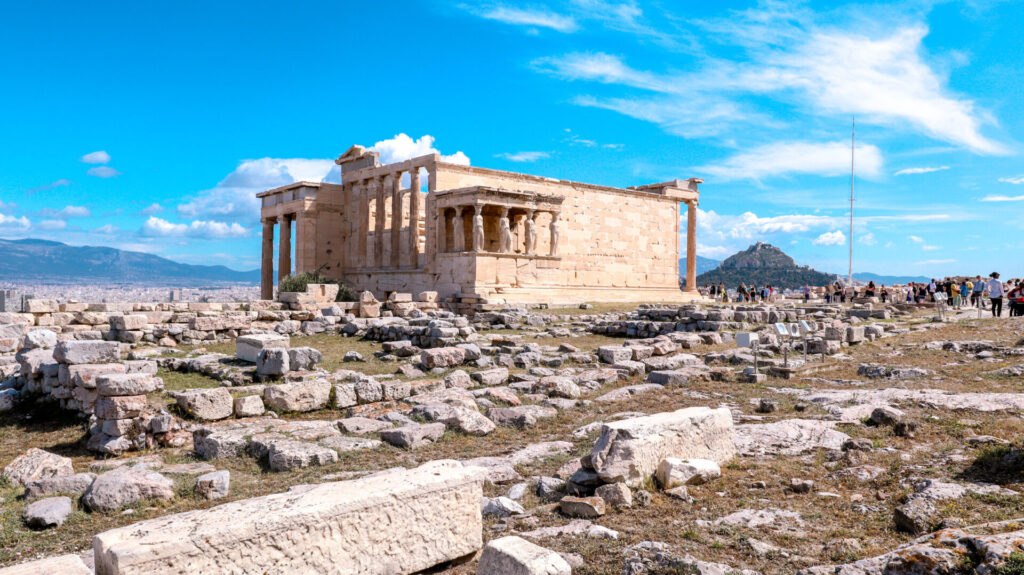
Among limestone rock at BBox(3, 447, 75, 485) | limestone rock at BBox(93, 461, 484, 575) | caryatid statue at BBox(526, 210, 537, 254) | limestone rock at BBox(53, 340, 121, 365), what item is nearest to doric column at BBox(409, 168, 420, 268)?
caryatid statue at BBox(526, 210, 537, 254)

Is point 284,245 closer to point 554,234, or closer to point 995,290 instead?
point 554,234

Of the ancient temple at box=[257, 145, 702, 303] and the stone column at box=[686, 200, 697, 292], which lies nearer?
the ancient temple at box=[257, 145, 702, 303]

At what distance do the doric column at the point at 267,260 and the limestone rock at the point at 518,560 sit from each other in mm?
31900

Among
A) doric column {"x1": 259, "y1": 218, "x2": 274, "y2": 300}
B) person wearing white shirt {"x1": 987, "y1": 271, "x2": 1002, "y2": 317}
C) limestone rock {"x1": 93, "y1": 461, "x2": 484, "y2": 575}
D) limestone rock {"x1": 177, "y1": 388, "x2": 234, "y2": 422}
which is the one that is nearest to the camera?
limestone rock {"x1": 93, "y1": 461, "x2": 484, "y2": 575}

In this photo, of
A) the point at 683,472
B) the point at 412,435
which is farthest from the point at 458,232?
the point at 683,472

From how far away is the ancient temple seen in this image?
88.6ft

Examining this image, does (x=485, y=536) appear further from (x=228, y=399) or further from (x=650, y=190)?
(x=650, y=190)

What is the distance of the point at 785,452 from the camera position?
662 cm

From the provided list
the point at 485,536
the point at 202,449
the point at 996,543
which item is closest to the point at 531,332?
A: the point at 202,449

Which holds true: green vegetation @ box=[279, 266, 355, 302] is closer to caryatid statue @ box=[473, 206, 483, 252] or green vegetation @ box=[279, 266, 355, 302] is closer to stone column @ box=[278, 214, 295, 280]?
stone column @ box=[278, 214, 295, 280]

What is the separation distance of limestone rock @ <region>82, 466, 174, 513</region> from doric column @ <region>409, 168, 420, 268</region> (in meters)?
23.5

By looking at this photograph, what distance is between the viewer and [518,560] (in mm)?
3631

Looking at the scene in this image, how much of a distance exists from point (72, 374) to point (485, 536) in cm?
698

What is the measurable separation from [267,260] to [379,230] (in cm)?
717
